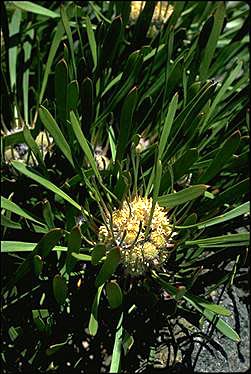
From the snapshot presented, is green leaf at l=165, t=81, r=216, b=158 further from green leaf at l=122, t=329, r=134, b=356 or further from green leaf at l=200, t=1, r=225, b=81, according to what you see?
green leaf at l=122, t=329, r=134, b=356

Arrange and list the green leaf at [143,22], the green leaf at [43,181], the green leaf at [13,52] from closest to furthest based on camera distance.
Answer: the green leaf at [43,181]
the green leaf at [143,22]
the green leaf at [13,52]

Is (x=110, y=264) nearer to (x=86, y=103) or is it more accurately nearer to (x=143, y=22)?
(x=86, y=103)

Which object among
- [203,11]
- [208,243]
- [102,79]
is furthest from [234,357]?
[203,11]

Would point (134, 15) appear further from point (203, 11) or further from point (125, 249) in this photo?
point (125, 249)

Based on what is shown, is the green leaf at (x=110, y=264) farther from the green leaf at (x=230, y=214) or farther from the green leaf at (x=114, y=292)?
the green leaf at (x=230, y=214)

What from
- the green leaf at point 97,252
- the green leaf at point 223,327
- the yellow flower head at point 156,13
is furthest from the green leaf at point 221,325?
the yellow flower head at point 156,13

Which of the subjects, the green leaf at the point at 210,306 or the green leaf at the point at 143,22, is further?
the green leaf at the point at 143,22

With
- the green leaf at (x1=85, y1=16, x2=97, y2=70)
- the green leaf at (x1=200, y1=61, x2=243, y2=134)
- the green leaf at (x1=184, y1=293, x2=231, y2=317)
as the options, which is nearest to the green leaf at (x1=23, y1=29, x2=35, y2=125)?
the green leaf at (x1=85, y1=16, x2=97, y2=70)
